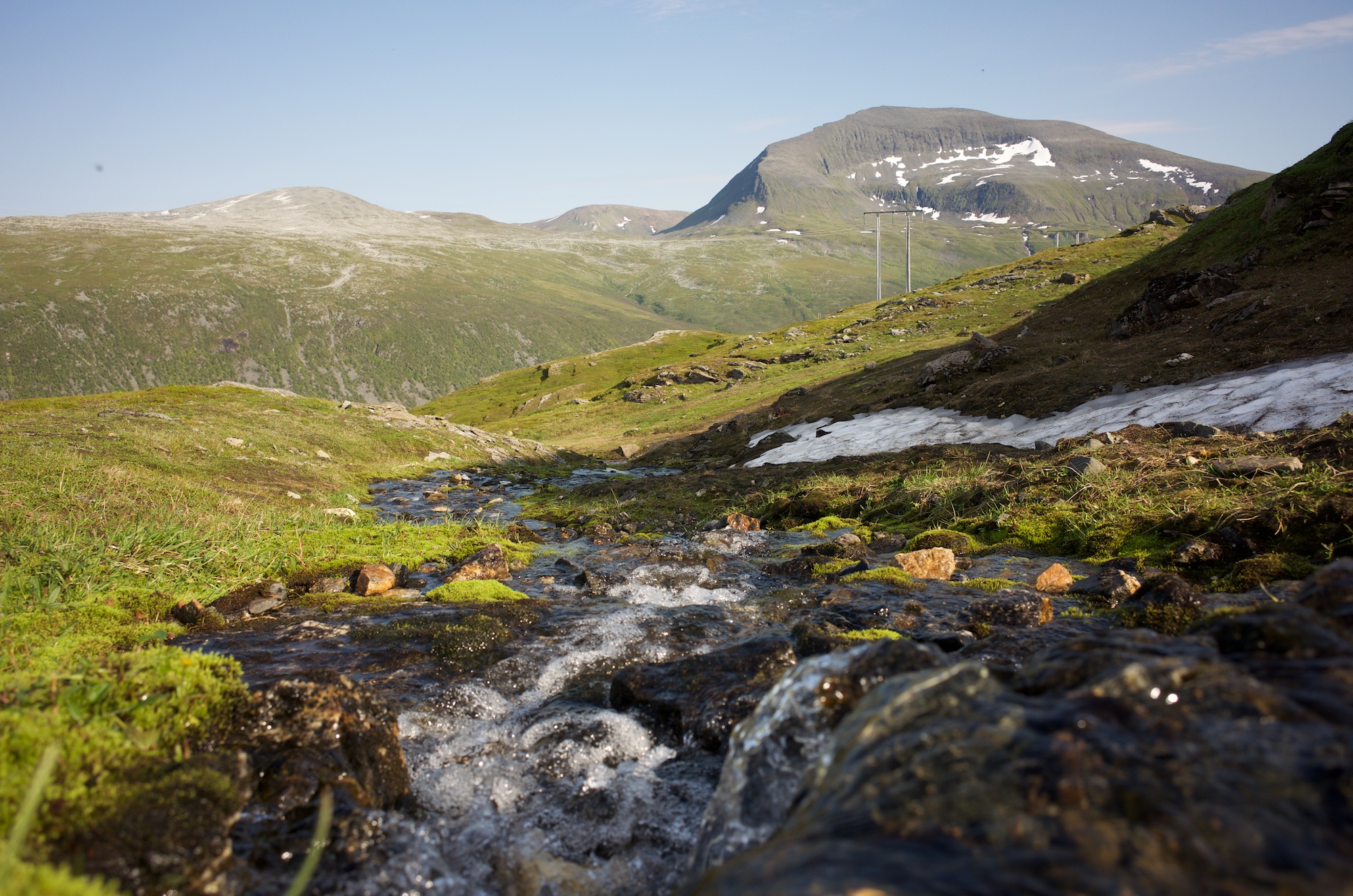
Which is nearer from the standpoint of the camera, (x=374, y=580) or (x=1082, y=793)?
(x=1082, y=793)

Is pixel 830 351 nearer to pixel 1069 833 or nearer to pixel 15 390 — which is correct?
pixel 1069 833

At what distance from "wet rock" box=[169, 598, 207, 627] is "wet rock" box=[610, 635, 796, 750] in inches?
214

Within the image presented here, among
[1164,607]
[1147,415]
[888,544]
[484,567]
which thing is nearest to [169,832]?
[484,567]

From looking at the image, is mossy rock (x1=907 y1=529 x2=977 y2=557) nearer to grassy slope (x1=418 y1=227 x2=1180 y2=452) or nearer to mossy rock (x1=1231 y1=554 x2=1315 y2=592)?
mossy rock (x1=1231 y1=554 x2=1315 y2=592)

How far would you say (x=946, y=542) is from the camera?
453 inches

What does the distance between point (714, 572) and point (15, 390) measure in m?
244

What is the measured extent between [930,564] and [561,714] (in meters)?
6.33

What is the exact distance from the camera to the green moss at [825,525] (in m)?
14.3

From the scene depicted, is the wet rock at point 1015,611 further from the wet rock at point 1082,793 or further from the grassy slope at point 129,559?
the grassy slope at point 129,559

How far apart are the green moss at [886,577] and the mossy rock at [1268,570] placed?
3648mm

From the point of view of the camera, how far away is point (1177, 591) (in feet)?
22.0

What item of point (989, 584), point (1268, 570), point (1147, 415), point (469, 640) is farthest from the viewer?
point (1147, 415)

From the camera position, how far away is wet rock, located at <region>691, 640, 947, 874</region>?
12.6 ft

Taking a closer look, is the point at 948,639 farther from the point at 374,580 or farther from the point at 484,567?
the point at 374,580
